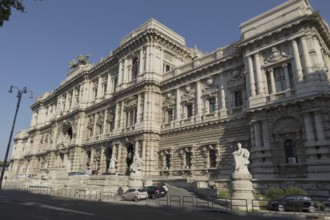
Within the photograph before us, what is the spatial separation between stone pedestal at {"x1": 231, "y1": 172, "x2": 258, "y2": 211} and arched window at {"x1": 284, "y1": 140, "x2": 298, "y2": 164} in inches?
233

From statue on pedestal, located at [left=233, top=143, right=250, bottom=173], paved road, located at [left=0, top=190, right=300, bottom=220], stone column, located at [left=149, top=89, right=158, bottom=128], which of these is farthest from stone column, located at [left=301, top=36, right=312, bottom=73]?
stone column, located at [left=149, top=89, right=158, bottom=128]

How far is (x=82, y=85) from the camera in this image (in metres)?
48.8

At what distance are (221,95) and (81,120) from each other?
28.2 metres

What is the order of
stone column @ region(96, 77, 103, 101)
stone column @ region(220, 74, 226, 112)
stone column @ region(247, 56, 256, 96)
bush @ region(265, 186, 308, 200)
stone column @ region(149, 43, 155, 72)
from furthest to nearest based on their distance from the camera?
stone column @ region(96, 77, 103, 101) → stone column @ region(149, 43, 155, 72) → stone column @ region(220, 74, 226, 112) → stone column @ region(247, 56, 256, 96) → bush @ region(265, 186, 308, 200)

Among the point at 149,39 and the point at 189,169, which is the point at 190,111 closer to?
the point at 189,169

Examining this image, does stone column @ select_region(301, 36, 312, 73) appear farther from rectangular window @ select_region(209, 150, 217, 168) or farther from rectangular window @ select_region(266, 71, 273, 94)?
rectangular window @ select_region(209, 150, 217, 168)

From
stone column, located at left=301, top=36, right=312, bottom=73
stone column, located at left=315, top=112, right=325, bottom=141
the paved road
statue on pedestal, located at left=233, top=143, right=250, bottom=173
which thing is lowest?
the paved road

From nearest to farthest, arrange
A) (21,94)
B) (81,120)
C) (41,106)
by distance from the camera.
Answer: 1. (21,94)
2. (81,120)
3. (41,106)

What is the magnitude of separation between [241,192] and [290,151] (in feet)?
23.4

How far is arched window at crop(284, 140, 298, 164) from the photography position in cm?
2010

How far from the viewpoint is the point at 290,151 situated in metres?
20.5

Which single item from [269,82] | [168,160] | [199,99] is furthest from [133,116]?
[269,82]

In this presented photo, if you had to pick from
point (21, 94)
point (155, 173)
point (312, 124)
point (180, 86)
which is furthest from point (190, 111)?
point (21, 94)

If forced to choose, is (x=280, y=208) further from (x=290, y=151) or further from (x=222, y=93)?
(x=222, y=93)
